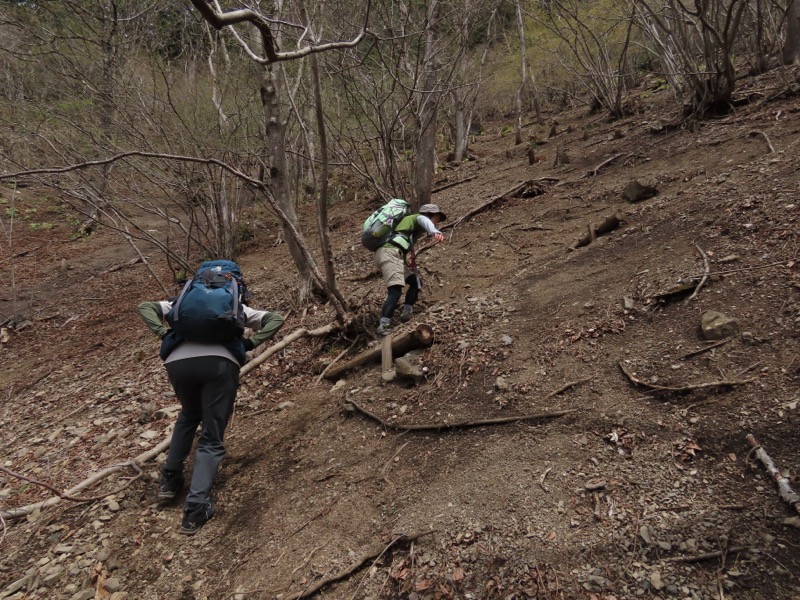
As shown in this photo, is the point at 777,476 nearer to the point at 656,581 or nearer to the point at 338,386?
the point at 656,581

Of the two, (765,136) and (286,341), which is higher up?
(765,136)

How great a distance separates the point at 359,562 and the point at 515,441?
4.24 ft

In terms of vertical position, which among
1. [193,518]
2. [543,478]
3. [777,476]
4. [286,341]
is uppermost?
[777,476]

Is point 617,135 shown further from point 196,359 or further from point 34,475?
point 34,475

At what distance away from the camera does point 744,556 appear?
6.88 ft

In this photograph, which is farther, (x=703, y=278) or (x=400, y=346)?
(x=400, y=346)

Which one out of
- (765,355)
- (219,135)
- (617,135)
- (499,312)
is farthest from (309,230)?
(765,355)

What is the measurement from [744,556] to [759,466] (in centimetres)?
55

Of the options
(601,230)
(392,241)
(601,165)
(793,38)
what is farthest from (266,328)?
(793,38)

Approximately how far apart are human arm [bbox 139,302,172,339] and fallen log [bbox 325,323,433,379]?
6.36 feet

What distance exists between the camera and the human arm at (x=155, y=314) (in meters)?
3.57

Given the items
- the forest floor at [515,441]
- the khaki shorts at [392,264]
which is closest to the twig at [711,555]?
the forest floor at [515,441]

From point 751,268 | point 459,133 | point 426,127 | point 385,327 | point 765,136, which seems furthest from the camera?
point 459,133

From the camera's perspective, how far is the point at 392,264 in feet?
16.9
